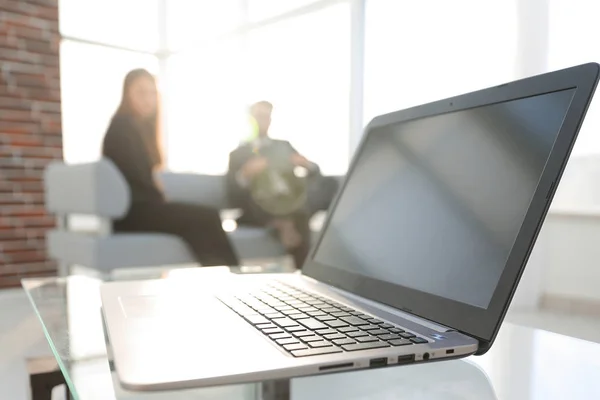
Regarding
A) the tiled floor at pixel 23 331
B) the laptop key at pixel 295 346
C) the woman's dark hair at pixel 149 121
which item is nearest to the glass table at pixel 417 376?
the laptop key at pixel 295 346

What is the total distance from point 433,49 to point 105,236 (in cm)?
180

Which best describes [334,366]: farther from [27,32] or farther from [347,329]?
[27,32]

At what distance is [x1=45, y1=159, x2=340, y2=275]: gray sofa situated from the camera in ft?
6.57

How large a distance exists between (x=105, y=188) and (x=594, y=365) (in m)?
1.79

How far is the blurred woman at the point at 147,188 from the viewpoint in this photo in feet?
7.09

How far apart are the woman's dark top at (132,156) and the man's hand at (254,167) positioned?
0.56 meters

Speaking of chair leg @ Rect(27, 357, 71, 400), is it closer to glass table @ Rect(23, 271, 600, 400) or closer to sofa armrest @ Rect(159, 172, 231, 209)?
glass table @ Rect(23, 271, 600, 400)

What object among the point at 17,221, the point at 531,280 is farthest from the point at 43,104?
the point at 531,280

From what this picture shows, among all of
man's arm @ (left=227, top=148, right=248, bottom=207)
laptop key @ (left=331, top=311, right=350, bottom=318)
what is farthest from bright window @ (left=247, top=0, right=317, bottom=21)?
laptop key @ (left=331, top=311, right=350, bottom=318)

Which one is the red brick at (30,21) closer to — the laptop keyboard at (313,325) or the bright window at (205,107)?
the bright window at (205,107)

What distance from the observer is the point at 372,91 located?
9.87ft

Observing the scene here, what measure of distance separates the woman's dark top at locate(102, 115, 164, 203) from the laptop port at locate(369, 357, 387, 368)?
192 cm

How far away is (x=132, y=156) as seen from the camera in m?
2.17

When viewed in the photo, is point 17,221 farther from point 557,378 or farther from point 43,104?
point 557,378
